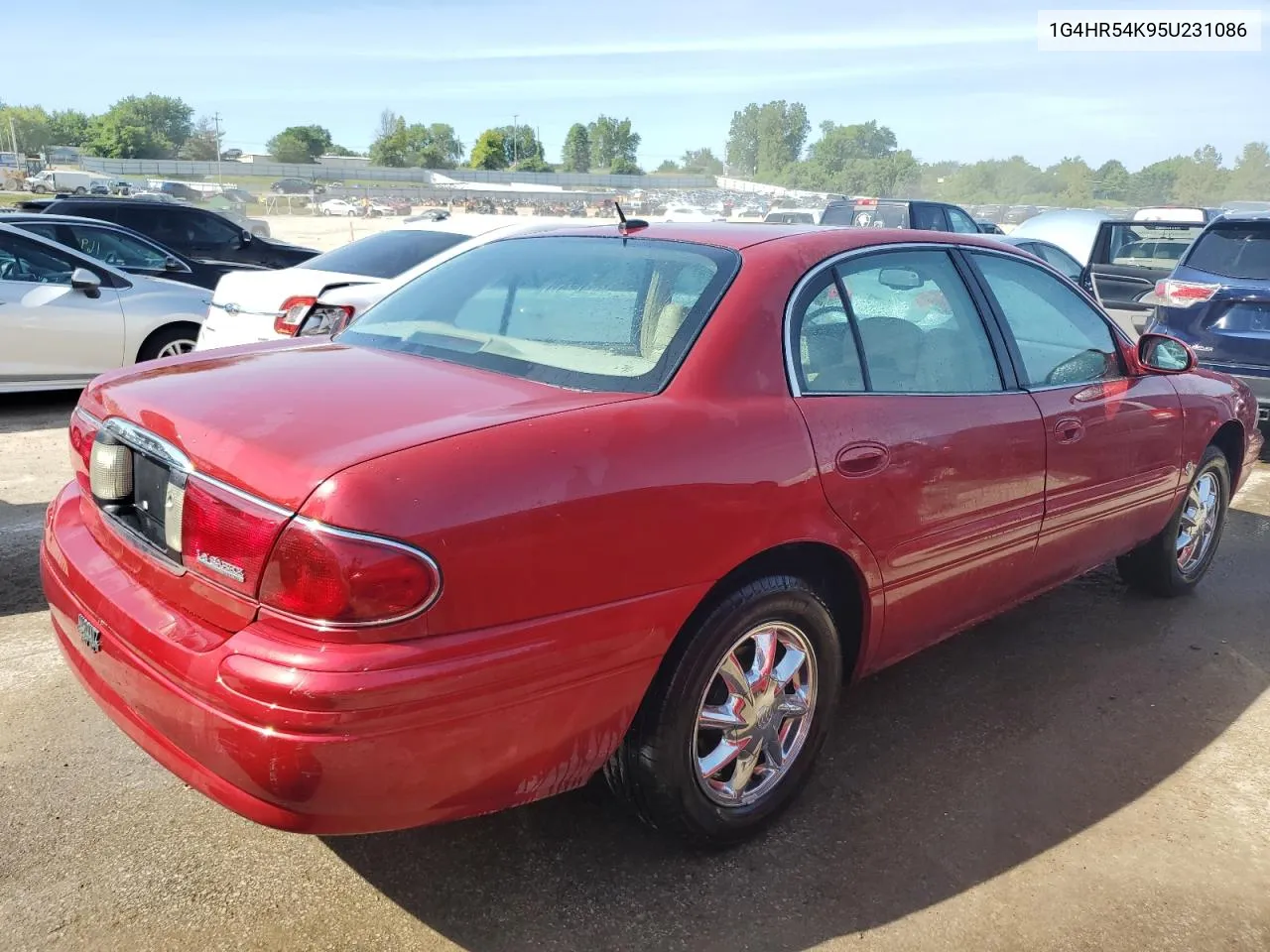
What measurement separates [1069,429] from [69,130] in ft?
507

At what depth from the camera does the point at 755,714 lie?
2.71 m

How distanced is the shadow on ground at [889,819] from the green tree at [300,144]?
139 meters

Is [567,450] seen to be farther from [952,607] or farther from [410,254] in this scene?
[410,254]

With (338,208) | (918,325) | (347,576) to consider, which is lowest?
(347,576)

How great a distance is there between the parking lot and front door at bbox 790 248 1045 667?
444 millimetres

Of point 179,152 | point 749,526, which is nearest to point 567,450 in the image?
point 749,526

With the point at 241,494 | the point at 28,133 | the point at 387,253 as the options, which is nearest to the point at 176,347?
the point at 387,253

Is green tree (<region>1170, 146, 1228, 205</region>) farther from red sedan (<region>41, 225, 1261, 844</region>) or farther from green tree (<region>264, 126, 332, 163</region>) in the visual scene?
green tree (<region>264, 126, 332, 163</region>)

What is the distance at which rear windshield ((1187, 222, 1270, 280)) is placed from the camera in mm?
7469

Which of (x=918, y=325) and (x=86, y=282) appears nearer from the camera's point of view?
(x=918, y=325)

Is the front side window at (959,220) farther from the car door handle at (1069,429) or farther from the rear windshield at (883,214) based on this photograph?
the car door handle at (1069,429)

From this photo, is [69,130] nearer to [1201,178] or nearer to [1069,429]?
[1201,178]

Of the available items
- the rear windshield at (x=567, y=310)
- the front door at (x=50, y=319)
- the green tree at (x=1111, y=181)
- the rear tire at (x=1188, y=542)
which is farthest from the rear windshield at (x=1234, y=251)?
the green tree at (x=1111, y=181)

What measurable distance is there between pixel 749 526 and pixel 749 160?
19357 cm
